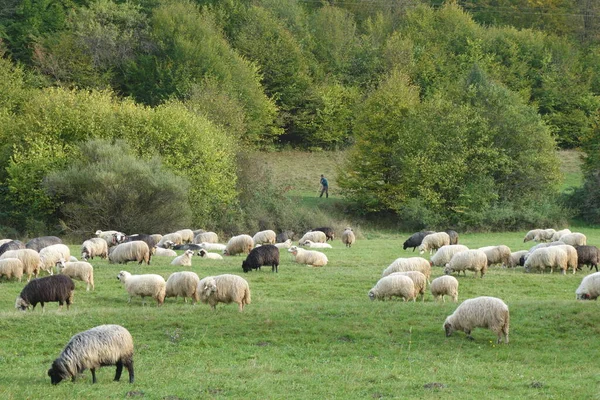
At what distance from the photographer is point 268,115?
85125mm

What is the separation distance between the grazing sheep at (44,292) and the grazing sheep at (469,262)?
12882 mm

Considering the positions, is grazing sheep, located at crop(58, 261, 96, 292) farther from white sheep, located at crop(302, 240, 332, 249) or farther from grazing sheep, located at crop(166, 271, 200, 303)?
white sheep, located at crop(302, 240, 332, 249)

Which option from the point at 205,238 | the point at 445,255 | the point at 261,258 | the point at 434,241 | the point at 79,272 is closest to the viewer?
the point at 79,272

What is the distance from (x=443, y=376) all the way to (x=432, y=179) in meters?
44.4

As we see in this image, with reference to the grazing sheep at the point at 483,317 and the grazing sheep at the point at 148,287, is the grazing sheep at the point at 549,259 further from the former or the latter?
the grazing sheep at the point at 148,287

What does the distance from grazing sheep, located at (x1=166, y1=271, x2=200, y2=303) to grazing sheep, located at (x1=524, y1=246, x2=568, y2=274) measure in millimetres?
13028

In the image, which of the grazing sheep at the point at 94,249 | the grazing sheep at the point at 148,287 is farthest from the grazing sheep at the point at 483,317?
the grazing sheep at the point at 94,249

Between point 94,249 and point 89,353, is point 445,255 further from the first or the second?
point 89,353

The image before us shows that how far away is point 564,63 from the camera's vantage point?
97.9m

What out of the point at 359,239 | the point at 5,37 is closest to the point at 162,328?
the point at 359,239

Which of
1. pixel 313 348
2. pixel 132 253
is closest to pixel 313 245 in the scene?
pixel 132 253

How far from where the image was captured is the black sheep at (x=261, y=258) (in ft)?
102

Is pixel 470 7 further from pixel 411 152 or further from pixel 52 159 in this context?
pixel 52 159

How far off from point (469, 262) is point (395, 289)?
5.57 meters
